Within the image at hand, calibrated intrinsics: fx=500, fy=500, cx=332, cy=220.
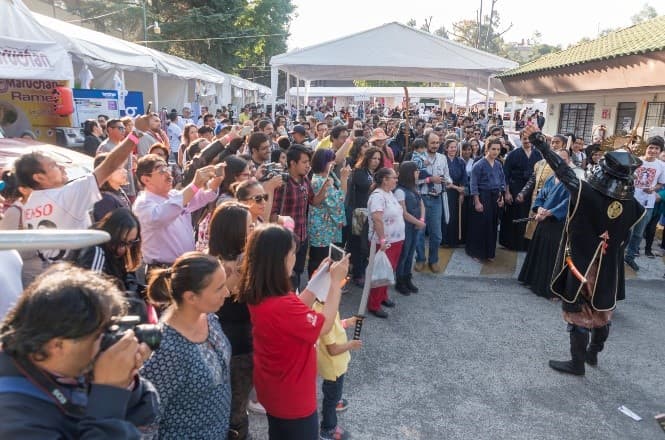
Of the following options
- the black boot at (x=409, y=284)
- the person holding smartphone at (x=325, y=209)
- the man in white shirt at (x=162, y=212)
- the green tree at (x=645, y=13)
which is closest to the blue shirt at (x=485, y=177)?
the black boot at (x=409, y=284)

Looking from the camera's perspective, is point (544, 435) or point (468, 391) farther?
point (468, 391)

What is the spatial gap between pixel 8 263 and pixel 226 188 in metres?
2.01

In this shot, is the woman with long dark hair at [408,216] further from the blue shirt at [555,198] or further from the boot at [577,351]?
the boot at [577,351]

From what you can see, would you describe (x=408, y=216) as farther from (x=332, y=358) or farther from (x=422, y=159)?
(x=332, y=358)

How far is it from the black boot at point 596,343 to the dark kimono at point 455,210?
129 inches

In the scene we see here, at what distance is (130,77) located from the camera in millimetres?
18969

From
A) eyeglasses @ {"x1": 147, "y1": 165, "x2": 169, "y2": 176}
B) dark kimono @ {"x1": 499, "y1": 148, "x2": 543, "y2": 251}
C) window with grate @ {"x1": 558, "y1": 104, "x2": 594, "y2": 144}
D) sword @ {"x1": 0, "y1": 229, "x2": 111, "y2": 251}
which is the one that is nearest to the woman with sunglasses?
eyeglasses @ {"x1": 147, "y1": 165, "x2": 169, "y2": 176}

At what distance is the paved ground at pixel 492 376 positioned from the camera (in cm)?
349

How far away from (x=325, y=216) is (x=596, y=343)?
8.87 feet

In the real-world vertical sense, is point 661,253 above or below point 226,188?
below

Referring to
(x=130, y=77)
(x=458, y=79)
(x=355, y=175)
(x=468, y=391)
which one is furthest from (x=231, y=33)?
(x=468, y=391)

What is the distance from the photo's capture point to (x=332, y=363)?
2.95m

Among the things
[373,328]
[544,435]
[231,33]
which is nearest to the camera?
[544,435]

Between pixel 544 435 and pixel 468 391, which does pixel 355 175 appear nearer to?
pixel 468 391
